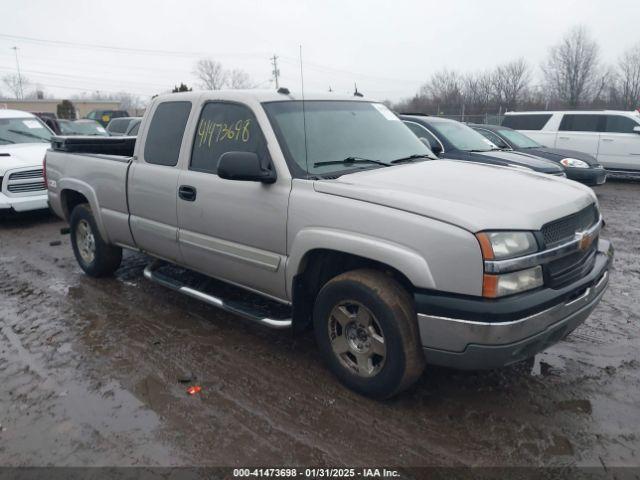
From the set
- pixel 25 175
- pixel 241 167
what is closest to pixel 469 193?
pixel 241 167

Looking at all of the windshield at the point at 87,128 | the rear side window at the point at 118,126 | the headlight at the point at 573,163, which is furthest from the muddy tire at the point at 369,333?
Result: the rear side window at the point at 118,126

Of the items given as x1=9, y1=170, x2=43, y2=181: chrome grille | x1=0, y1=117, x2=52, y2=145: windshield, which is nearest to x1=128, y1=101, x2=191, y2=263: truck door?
x1=9, y1=170, x2=43, y2=181: chrome grille

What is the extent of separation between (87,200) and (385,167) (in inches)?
146

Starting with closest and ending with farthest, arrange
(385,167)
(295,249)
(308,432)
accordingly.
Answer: (308,432), (295,249), (385,167)

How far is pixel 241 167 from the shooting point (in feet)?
11.0

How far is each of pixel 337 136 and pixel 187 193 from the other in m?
1.32

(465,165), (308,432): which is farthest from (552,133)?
(308,432)

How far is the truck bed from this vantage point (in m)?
5.94

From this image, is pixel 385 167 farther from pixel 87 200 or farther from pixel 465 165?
pixel 87 200

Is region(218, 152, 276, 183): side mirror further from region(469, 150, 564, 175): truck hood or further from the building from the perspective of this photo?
the building

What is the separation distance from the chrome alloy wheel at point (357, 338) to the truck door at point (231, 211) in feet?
1.71

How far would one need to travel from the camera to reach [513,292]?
2709mm

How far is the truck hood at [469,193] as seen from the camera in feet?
9.09

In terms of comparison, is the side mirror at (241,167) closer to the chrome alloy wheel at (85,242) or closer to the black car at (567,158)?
the chrome alloy wheel at (85,242)
